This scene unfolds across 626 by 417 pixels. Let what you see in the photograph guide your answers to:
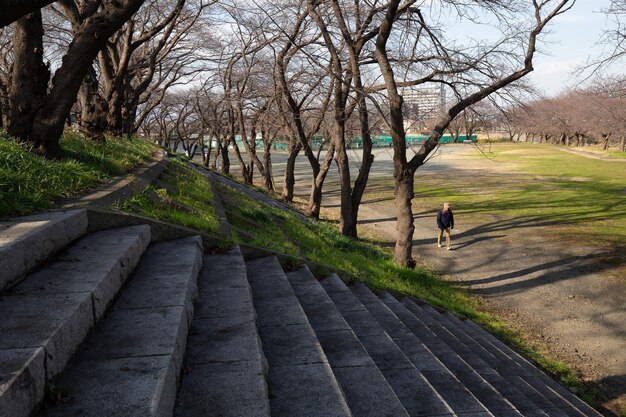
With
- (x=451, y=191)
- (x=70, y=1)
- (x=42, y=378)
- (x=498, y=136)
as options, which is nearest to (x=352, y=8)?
(x=70, y=1)

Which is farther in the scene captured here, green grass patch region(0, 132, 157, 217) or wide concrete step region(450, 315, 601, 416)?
wide concrete step region(450, 315, 601, 416)

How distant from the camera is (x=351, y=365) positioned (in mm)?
3775

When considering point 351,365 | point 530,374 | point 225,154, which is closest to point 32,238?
point 351,365

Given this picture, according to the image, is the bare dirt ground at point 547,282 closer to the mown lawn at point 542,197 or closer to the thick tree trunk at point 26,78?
the mown lawn at point 542,197

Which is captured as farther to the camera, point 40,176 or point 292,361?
point 40,176

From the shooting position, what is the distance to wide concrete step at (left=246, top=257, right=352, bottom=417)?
2914 millimetres

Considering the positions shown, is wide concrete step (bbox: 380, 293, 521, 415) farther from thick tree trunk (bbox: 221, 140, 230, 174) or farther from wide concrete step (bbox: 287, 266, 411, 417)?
thick tree trunk (bbox: 221, 140, 230, 174)

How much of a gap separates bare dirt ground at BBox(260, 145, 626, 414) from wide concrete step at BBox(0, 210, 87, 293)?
6544mm

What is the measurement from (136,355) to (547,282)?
11410 mm

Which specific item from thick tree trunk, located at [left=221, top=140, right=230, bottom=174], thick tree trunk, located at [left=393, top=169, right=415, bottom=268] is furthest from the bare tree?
thick tree trunk, located at [left=221, top=140, right=230, bottom=174]

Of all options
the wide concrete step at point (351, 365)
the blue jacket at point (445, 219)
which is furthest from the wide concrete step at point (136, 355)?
the blue jacket at point (445, 219)

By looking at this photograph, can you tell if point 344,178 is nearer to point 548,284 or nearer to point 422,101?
point 422,101

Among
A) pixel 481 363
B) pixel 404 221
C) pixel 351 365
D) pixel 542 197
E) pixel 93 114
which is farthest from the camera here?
pixel 542 197

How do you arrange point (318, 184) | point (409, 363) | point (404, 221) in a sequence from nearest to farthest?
point (409, 363), point (404, 221), point (318, 184)
